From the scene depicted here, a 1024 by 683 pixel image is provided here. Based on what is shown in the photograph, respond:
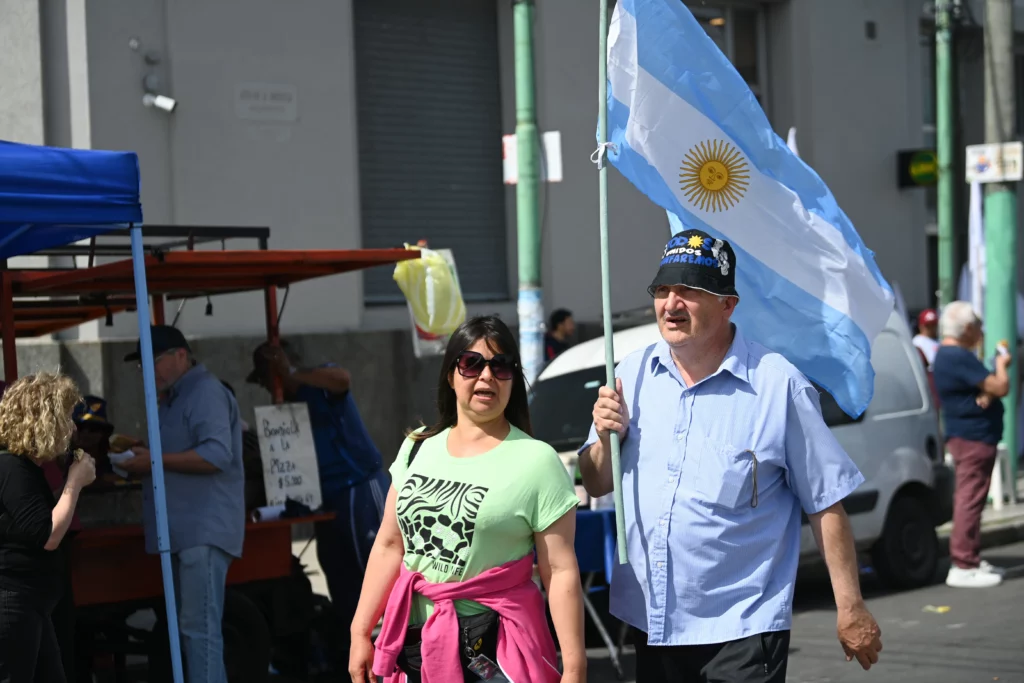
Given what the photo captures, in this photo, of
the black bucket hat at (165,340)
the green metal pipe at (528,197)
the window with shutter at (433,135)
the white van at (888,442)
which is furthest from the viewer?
the window with shutter at (433,135)

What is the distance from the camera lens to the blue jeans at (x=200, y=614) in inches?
254

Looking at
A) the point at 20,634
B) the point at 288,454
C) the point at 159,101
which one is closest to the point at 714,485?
the point at 20,634

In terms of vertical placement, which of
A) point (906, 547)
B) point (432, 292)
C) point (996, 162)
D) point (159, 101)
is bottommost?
point (906, 547)

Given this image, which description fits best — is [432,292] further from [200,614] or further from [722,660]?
[722,660]

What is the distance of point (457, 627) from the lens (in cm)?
372

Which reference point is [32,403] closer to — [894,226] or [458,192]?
[458,192]

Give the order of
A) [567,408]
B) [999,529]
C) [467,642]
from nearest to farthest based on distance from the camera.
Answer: [467,642] < [567,408] < [999,529]

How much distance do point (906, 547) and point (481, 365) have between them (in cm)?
684

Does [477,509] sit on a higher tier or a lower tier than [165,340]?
lower

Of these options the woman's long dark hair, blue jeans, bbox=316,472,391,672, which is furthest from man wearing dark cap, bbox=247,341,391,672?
the woman's long dark hair

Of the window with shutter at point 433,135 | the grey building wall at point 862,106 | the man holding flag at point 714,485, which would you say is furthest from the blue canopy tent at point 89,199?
the grey building wall at point 862,106

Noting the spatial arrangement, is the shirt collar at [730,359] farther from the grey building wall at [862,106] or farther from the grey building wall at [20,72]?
the grey building wall at [862,106]

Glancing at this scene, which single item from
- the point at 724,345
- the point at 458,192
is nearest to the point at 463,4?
the point at 458,192

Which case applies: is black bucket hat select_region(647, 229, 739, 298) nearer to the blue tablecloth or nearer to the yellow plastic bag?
the blue tablecloth
